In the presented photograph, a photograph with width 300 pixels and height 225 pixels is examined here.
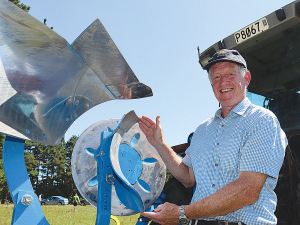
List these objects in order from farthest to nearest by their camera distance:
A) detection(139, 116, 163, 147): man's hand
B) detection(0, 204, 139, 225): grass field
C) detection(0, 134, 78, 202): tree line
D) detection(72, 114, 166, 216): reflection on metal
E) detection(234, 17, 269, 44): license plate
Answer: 1. detection(0, 134, 78, 202): tree line
2. detection(0, 204, 139, 225): grass field
3. detection(234, 17, 269, 44): license plate
4. detection(139, 116, 163, 147): man's hand
5. detection(72, 114, 166, 216): reflection on metal

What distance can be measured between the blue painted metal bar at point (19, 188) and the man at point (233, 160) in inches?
25.6

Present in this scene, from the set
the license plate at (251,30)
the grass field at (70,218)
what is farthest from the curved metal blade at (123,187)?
the grass field at (70,218)

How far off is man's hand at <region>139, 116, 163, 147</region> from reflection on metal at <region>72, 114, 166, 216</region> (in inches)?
2.2

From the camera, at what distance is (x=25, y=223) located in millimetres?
1462

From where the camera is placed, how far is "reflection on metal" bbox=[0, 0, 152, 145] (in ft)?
4.92

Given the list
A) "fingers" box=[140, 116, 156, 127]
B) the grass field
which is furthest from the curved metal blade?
the grass field

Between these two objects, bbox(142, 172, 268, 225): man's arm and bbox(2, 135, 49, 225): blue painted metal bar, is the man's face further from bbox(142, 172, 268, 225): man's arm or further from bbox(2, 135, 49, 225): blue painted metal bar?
bbox(2, 135, 49, 225): blue painted metal bar

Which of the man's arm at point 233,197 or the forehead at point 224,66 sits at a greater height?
the forehead at point 224,66

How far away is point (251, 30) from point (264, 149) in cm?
176

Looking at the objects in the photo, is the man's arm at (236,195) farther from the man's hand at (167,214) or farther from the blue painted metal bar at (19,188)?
the blue painted metal bar at (19,188)

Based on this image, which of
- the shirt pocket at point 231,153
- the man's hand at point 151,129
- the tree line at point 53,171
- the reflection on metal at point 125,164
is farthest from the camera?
the tree line at point 53,171

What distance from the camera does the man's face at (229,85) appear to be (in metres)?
1.80

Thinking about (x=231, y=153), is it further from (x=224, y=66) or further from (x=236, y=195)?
(x=224, y=66)

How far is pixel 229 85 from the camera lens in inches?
71.2
